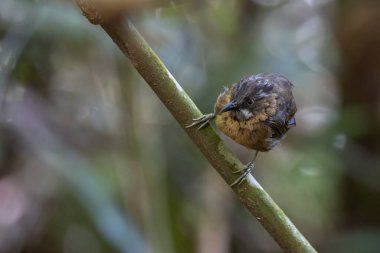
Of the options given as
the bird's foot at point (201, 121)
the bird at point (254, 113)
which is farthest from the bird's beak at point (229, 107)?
the bird's foot at point (201, 121)

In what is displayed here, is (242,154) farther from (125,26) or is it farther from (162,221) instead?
(125,26)

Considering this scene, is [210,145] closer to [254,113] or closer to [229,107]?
[229,107]

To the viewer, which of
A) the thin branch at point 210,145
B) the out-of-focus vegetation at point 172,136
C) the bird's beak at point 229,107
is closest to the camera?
the thin branch at point 210,145

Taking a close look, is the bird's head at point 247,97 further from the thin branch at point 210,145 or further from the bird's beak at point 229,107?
the thin branch at point 210,145

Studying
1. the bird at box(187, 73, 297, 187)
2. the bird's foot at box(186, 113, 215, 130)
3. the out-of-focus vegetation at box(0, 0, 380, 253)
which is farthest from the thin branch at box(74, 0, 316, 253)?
the out-of-focus vegetation at box(0, 0, 380, 253)

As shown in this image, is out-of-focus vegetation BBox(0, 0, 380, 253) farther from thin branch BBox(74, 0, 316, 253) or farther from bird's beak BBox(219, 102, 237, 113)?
thin branch BBox(74, 0, 316, 253)

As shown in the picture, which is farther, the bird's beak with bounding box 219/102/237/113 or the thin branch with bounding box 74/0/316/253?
the bird's beak with bounding box 219/102/237/113
